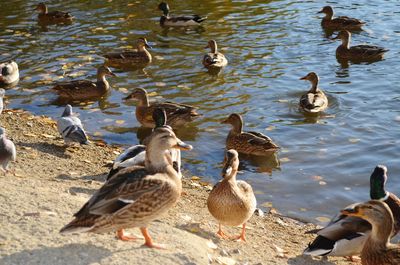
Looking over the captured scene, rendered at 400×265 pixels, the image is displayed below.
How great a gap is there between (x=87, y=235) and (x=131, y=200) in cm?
71

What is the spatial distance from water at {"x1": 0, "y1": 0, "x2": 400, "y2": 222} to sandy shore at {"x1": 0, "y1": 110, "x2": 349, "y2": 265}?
1129mm

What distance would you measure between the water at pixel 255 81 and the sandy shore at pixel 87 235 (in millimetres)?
1129

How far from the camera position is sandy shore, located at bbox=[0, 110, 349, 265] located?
661 cm

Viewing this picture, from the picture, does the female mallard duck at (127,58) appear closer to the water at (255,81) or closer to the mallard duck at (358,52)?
the water at (255,81)

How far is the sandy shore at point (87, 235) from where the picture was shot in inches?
260

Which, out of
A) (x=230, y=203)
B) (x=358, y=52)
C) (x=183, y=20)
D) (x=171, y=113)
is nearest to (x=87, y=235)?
(x=230, y=203)

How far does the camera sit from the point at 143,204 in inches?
267

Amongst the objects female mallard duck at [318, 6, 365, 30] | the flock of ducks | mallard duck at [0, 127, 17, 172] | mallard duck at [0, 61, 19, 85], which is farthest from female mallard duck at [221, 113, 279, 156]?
female mallard duck at [318, 6, 365, 30]

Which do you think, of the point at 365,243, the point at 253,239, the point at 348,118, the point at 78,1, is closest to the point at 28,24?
the point at 78,1

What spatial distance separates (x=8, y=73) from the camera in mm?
15656

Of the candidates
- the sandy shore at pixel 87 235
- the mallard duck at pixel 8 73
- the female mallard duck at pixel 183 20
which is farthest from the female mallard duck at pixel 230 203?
the female mallard duck at pixel 183 20

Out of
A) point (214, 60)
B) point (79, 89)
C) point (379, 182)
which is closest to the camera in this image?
point (379, 182)

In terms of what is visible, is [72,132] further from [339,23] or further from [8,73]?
[339,23]

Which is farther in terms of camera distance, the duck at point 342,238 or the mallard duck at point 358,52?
the mallard duck at point 358,52
